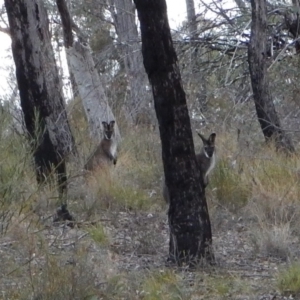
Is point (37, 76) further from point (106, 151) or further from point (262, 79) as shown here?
point (262, 79)

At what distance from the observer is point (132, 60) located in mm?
20312

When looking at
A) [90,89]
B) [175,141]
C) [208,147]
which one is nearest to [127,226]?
[175,141]

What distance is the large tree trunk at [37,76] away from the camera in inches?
444

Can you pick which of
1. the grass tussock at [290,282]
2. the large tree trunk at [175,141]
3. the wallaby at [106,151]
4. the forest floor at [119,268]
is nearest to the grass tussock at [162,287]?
the forest floor at [119,268]

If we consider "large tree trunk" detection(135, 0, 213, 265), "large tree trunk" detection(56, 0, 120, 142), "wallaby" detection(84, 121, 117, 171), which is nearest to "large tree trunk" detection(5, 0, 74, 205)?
"wallaby" detection(84, 121, 117, 171)

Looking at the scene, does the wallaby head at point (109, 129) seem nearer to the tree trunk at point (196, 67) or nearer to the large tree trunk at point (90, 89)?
the large tree trunk at point (90, 89)

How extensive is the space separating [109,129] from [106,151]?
3.86ft

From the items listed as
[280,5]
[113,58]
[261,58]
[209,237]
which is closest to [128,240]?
[209,237]

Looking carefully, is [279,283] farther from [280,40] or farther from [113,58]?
[113,58]

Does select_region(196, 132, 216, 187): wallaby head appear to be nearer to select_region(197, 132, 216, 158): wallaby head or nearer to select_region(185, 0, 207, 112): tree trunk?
select_region(197, 132, 216, 158): wallaby head

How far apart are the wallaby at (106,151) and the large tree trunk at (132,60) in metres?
1.18

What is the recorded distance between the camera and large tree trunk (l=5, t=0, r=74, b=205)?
11.3 metres

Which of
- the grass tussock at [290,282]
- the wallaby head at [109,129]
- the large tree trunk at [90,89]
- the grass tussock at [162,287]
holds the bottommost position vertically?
the grass tussock at [290,282]

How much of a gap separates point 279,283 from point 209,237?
1116mm
